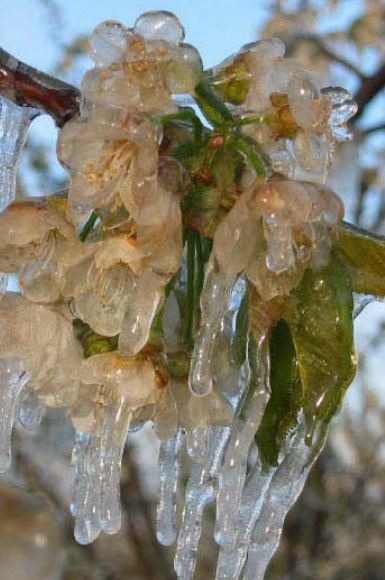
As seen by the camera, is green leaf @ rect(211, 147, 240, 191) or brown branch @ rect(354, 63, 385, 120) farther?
brown branch @ rect(354, 63, 385, 120)

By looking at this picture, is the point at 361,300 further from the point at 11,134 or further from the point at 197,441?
the point at 11,134

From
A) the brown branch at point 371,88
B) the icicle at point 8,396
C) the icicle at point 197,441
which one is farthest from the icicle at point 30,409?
the brown branch at point 371,88

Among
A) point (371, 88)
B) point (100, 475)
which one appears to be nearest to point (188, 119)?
point (100, 475)

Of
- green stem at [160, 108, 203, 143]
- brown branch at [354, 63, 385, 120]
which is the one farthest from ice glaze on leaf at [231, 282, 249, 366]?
brown branch at [354, 63, 385, 120]

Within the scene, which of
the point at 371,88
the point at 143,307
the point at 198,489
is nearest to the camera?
the point at 143,307

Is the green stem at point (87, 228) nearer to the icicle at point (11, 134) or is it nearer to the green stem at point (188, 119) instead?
the green stem at point (188, 119)

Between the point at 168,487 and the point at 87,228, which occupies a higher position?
the point at 87,228

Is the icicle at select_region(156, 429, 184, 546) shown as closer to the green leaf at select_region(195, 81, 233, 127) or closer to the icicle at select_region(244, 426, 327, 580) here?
the icicle at select_region(244, 426, 327, 580)
